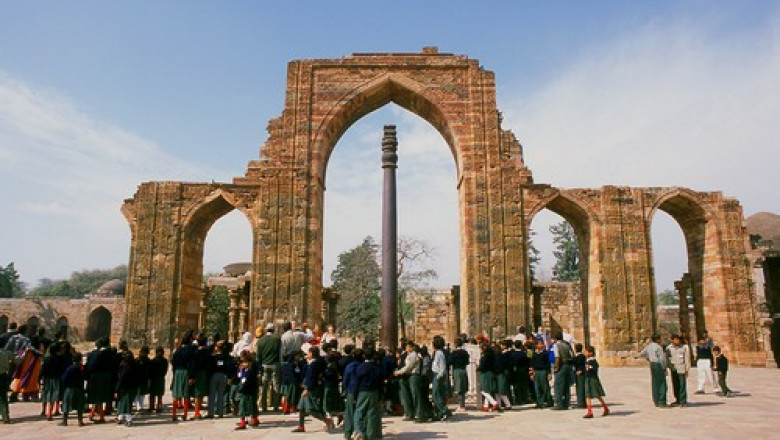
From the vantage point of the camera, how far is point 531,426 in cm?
794

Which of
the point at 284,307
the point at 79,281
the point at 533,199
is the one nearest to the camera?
the point at 284,307

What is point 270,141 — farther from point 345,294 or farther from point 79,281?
point 79,281

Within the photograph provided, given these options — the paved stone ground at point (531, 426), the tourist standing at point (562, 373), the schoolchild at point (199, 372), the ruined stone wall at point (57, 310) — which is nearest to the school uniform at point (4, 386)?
the paved stone ground at point (531, 426)

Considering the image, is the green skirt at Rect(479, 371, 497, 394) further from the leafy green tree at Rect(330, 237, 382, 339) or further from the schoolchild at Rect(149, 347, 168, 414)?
the leafy green tree at Rect(330, 237, 382, 339)

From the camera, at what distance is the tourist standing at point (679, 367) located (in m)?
9.45

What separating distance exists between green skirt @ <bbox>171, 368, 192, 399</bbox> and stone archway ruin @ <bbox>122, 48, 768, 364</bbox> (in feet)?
25.6

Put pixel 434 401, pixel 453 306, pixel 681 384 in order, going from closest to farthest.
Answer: pixel 434 401 → pixel 681 384 → pixel 453 306

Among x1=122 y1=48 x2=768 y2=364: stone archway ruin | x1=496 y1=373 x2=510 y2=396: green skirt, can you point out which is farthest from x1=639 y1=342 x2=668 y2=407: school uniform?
x1=122 y1=48 x2=768 y2=364: stone archway ruin

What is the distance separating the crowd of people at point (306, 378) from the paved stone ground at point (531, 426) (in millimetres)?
279

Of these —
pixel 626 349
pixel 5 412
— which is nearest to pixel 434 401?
pixel 5 412

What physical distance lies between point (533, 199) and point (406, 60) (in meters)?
6.37

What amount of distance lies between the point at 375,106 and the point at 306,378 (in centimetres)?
1310

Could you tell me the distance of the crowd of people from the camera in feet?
25.7

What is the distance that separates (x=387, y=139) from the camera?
44.6 feet
